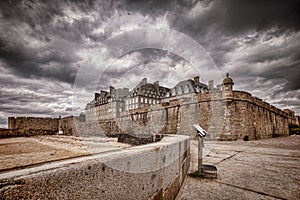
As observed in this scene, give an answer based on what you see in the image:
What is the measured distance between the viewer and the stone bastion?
568 millimetres

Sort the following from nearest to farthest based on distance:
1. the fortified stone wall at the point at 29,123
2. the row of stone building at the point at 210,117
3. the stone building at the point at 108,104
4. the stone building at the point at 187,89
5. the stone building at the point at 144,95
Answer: the row of stone building at the point at 210,117 → the fortified stone wall at the point at 29,123 → the stone building at the point at 187,89 → the stone building at the point at 144,95 → the stone building at the point at 108,104

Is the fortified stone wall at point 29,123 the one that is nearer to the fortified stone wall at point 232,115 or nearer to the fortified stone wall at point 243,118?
the fortified stone wall at point 232,115

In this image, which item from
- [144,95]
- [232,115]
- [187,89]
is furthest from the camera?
[144,95]

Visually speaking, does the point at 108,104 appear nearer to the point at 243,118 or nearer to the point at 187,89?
the point at 187,89

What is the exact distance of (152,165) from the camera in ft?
4.85

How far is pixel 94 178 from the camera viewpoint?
2.75 feet

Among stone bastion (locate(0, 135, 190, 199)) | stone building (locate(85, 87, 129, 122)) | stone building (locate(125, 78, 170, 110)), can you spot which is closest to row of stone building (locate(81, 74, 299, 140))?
stone building (locate(125, 78, 170, 110))

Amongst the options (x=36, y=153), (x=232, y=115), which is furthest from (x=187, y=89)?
(x=36, y=153)

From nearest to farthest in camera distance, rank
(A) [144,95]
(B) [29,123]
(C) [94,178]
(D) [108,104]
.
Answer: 1. (C) [94,178]
2. (B) [29,123]
3. (A) [144,95]
4. (D) [108,104]

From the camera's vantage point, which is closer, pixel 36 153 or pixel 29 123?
pixel 36 153

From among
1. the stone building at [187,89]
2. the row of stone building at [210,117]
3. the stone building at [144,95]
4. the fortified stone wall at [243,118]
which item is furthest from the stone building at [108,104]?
the fortified stone wall at [243,118]

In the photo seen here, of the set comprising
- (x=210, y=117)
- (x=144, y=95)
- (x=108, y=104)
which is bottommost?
(x=210, y=117)

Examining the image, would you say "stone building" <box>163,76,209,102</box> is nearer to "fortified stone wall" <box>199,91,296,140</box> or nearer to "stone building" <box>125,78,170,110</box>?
"stone building" <box>125,78,170,110</box>

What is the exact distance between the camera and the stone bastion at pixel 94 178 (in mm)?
568
